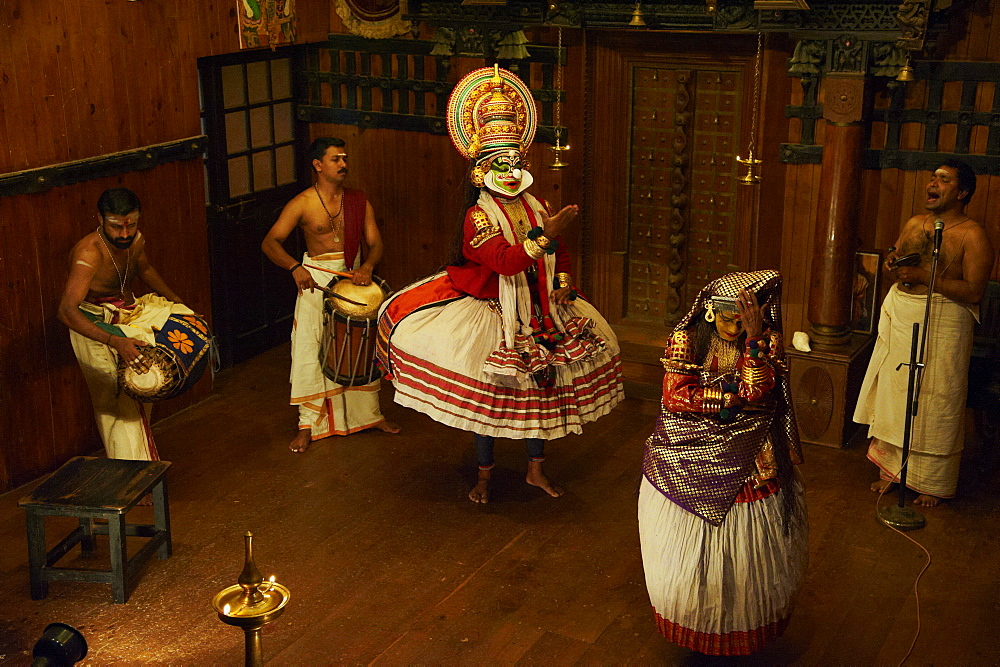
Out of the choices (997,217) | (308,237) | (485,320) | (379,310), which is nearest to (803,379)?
(997,217)

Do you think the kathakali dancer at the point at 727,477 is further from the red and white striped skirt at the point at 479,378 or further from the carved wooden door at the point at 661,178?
the carved wooden door at the point at 661,178

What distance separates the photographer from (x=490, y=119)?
17.9 ft

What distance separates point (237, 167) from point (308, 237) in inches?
56.8

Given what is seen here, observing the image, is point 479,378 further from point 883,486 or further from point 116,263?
point 883,486

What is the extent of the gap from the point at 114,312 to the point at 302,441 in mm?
1403

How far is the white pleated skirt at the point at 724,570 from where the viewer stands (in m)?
4.00

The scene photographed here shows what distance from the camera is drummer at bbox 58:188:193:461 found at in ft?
17.6

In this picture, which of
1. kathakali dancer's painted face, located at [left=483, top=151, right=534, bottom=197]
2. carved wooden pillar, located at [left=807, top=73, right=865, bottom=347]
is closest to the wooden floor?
carved wooden pillar, located at [left=807, top=73, right=865, bottom=347]

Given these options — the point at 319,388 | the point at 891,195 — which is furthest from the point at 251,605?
the point at 891,195

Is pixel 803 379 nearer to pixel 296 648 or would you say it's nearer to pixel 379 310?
pixel 379 310

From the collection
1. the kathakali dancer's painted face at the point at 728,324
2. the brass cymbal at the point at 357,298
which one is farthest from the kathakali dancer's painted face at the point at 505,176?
the kathakali dancer's painted face at the point at 728,324

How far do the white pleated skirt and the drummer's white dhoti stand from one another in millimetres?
2730

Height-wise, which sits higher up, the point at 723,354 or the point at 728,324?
the point at 728,324

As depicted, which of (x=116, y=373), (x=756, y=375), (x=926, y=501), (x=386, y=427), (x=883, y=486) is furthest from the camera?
(x=386, y=427)
